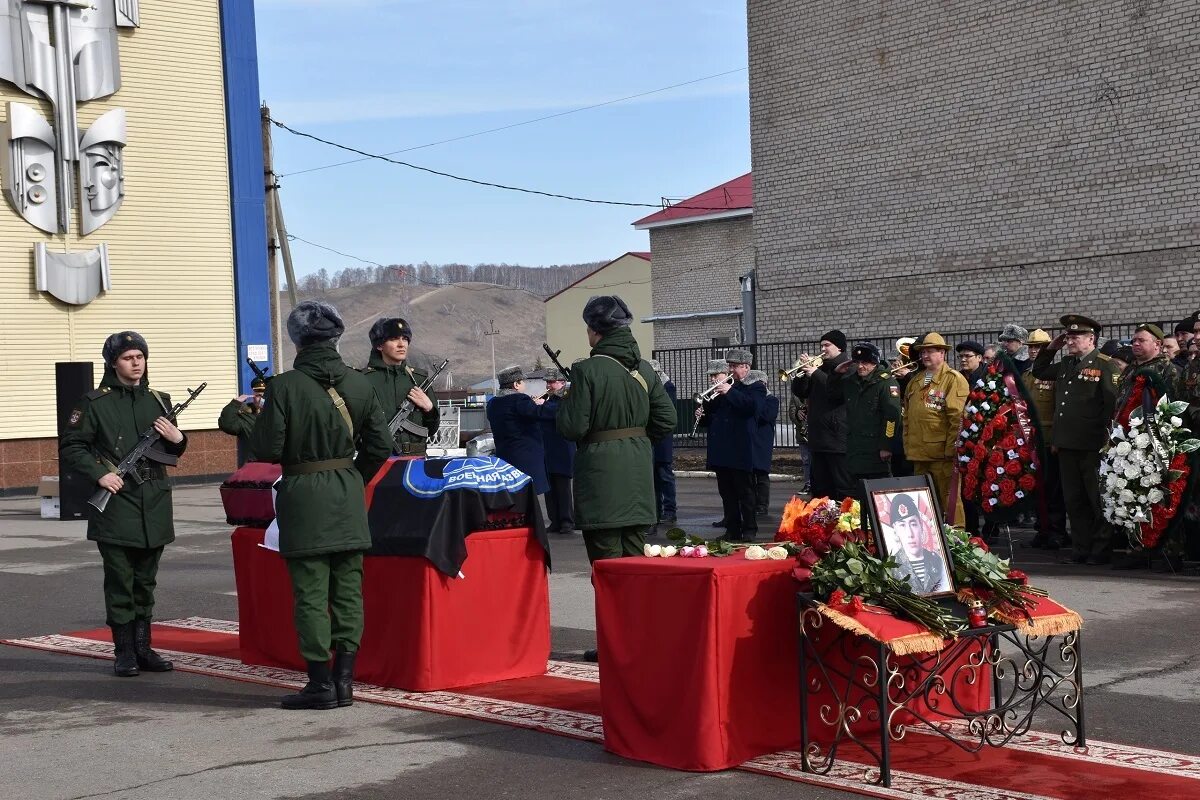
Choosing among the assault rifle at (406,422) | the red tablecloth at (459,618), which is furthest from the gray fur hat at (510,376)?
the red tablecloth at (459,618)

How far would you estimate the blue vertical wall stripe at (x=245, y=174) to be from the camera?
2866 centimetres

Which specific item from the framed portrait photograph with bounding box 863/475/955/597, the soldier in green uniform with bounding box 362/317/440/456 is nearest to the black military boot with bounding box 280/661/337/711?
the soldier in green uniform with bounding box 362/317/440/456

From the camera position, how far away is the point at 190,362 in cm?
2802

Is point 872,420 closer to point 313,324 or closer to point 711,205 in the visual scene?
point 313,324

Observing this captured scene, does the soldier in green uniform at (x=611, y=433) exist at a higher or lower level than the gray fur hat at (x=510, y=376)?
lower

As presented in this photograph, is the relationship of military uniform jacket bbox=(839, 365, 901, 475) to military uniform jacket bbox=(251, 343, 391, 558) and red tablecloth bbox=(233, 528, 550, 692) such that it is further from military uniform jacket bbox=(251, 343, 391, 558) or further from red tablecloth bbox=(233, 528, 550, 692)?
military uniform jacket bbox=(251, 343, 391, 558)

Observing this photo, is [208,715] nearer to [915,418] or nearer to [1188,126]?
[915,418]

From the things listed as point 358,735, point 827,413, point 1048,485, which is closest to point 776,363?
point 827,413

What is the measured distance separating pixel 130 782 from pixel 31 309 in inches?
859

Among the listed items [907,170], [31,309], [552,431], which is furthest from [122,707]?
[907,170]

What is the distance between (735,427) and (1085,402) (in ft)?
11.7

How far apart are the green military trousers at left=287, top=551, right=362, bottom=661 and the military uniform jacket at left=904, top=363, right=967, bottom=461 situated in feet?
21.9

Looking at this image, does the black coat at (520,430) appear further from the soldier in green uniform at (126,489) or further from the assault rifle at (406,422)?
the soldier in green uniform at (126,489)

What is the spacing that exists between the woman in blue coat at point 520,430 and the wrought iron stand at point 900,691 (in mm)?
8847
